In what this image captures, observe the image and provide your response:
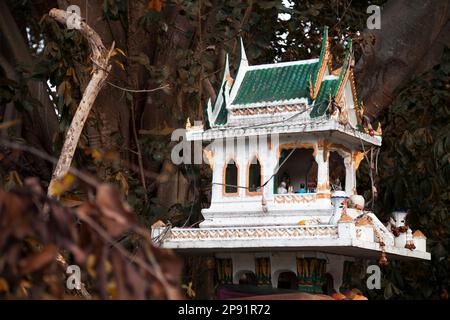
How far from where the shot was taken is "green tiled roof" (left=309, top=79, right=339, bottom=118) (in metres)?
9.77

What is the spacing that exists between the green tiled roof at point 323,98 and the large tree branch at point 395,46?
4036 millimetres

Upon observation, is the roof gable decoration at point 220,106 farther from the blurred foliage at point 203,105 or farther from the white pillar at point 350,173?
the blurred foliage at point 203,105

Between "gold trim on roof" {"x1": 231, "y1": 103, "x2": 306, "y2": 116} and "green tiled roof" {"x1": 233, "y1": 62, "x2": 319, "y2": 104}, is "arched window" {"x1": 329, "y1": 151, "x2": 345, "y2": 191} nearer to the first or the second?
"green tiled roof" {"x1": 233, "y1": 62, "x2": 319, "y2": 104}

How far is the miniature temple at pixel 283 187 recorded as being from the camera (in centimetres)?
962

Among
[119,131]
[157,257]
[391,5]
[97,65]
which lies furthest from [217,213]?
[157,257]

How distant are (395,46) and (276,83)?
4.32 metres

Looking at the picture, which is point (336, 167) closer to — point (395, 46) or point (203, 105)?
point (203, 105)

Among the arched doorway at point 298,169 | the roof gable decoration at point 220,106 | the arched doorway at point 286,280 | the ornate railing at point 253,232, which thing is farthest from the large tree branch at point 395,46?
the ornate railing at point 253,232

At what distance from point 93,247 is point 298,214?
6.47 meters

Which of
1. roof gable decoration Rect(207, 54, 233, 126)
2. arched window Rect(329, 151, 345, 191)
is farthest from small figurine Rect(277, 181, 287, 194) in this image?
arched window Rect(329, 151, 345, 191)

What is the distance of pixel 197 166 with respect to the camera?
511 inches

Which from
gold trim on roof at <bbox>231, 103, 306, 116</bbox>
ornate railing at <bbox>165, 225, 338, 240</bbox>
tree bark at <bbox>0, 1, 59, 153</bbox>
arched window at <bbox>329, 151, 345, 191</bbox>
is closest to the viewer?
ornate railing at <bbox>165, 225, 338, 240</bbox>

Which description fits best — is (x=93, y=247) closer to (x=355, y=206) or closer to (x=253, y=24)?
(x=355, y=206)

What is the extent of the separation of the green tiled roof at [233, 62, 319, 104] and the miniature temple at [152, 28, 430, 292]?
0.01 meters
